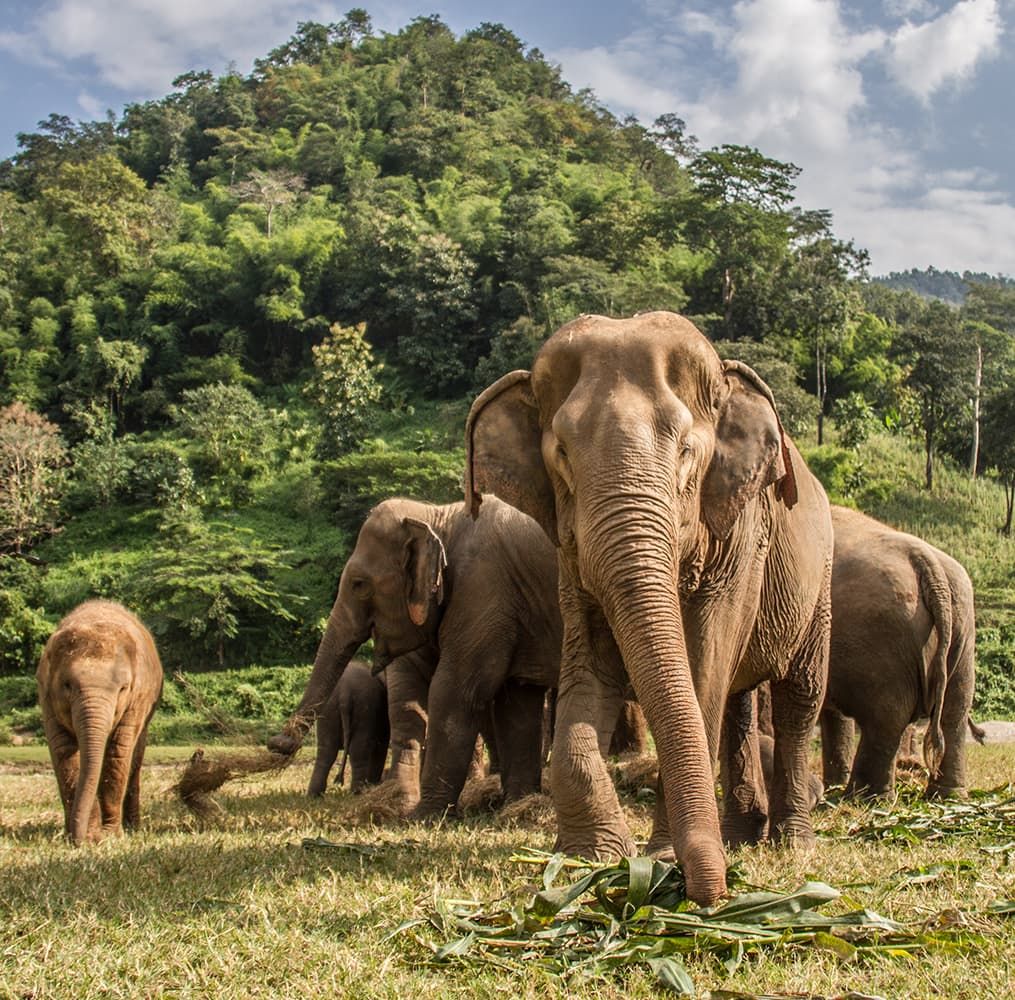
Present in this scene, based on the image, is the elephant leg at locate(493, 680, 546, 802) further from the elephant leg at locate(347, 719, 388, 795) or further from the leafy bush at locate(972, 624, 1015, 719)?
the leafy bush at locate(972, 624, 1015, 719)

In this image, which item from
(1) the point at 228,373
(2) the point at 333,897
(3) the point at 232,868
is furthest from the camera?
(1) the point at 228,373

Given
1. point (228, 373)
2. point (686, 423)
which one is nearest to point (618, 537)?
point (686, 423)

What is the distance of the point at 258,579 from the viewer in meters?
42.6

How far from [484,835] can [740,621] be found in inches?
89.8

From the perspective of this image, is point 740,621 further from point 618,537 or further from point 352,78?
point 352,78

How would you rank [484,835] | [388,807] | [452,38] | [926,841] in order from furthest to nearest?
[452,38]
[388,807]
[484,835]
[926,841]

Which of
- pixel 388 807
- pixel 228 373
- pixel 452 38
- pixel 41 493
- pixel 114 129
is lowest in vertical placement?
pixel 388 807

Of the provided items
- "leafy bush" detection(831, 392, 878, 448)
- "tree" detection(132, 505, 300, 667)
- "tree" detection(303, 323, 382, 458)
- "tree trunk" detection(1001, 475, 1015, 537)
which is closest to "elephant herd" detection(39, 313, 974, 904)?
"tree" detection(132, 505, 300, 667)

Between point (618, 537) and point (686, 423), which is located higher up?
point (686, 423)

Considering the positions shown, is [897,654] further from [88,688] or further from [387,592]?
[88,688]

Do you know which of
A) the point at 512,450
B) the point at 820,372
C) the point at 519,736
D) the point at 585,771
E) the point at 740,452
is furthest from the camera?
the point at 820,372

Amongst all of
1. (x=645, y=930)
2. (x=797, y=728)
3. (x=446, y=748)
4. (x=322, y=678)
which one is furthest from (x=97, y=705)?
(x=645, y=930)

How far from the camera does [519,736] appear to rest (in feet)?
33.7

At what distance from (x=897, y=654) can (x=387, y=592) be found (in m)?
4.09
